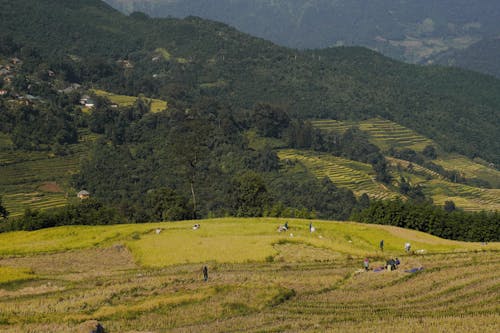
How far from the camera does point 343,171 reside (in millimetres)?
164750

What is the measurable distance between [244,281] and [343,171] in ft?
403

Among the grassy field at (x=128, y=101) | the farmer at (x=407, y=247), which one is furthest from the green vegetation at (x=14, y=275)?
the grassy field at (x=128, y=101)

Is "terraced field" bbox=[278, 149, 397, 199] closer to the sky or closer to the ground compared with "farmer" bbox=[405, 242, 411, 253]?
closer to the ground

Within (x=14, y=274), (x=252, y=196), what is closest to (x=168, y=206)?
(x=252, y=196)

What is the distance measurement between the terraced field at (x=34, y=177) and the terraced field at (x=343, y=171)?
59.1 m

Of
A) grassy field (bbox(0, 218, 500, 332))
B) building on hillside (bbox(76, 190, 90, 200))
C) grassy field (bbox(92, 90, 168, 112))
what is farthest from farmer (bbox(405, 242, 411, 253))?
grassy field (bbox(92, 90, 168, 112))

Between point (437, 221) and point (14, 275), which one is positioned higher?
point (14, 275)

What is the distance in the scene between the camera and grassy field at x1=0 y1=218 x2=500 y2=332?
35.2 m

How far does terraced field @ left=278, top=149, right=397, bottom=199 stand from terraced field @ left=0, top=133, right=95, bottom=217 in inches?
2326

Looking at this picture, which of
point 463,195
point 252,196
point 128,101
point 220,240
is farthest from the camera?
point 128,101

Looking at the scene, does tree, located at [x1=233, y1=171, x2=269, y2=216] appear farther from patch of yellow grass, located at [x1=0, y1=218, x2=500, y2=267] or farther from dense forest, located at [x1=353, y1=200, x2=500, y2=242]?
patch of yellow grass, located at [x1=0, y1=218, x2=500, y2=267]

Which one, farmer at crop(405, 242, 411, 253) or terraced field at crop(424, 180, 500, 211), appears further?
terraced field at crop(424, 180, 500, 211)

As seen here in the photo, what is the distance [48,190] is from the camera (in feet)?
399

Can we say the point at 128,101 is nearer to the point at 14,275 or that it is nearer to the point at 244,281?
the point at 14,275
